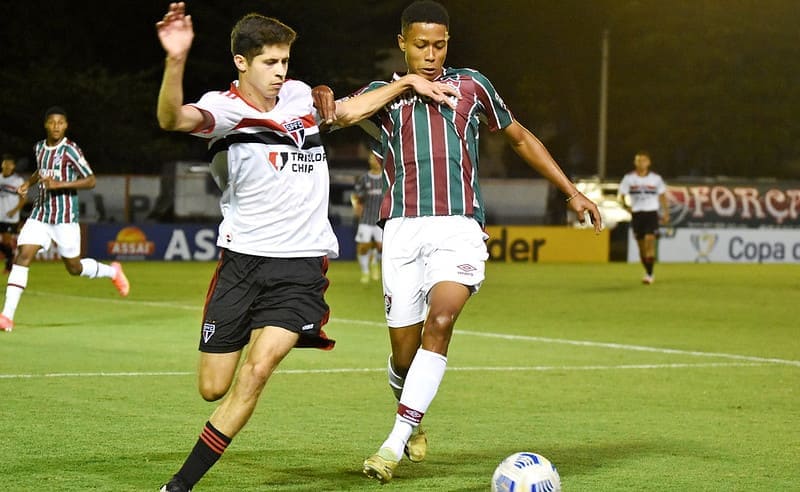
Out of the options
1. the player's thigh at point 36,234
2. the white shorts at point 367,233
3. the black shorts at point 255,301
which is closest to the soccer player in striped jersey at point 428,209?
the black shorts at point 255,301

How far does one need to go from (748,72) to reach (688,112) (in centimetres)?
262

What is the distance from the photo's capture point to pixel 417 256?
7141 millimetres

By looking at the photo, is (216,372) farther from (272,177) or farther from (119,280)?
(119,280)

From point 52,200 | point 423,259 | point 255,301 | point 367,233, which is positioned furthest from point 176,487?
point 367,233

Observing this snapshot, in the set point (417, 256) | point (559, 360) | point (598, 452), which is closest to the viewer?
point (417, 256)

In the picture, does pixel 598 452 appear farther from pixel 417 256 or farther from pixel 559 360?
pixel 559 360

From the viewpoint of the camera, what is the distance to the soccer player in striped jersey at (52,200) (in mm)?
14570

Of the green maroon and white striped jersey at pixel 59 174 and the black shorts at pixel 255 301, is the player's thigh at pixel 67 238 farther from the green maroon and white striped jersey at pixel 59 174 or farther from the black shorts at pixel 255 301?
the black shorts at pixel 255 301

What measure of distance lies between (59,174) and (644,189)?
13.2 meters

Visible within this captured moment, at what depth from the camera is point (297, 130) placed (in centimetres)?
647

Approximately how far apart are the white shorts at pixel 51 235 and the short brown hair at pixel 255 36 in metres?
8.85

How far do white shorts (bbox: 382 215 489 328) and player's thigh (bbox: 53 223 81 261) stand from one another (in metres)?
8.33

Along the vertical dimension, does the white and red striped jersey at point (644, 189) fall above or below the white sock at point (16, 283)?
above

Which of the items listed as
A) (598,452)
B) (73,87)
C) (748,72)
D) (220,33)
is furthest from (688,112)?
(598,452)
